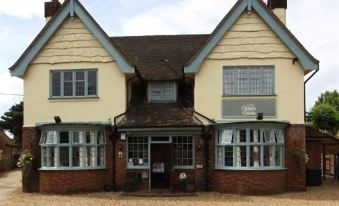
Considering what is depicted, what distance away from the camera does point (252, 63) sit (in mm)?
24891

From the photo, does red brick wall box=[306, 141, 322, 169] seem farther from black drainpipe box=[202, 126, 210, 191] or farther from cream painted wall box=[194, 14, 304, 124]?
black drainpipe box=[202, 126, 210, 191]

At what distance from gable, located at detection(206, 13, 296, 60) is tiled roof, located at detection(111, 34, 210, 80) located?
8.76 ft

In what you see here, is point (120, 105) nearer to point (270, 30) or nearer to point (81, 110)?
point (81, 110)

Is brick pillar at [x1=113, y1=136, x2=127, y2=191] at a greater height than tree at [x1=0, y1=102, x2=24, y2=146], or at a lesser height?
lesser

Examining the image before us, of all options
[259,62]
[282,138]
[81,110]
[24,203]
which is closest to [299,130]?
[282,138]

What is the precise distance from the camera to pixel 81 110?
25516 mm

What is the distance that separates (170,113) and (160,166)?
2.43m

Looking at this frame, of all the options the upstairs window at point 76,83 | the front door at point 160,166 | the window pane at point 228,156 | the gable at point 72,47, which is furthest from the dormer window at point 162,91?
the window pane at point 228,156

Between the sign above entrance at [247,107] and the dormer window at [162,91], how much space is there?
2.77 m

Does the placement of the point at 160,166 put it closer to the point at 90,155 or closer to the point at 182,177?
the point at 182,177

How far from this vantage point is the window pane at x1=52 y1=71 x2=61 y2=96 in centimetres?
2576

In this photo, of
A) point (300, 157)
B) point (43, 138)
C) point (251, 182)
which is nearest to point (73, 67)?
point (43, 138)

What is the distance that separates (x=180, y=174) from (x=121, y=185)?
278 centimetres

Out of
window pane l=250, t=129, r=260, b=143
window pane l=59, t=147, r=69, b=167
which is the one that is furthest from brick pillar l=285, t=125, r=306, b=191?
window pane l=59, t=147, r=69, b=167
